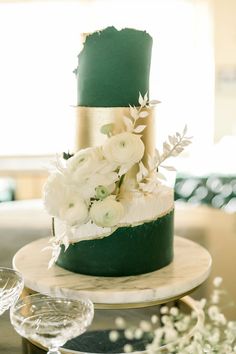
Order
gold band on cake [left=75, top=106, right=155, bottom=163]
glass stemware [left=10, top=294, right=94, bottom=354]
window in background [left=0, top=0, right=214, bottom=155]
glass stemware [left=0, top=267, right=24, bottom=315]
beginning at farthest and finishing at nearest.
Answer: window in background [left=0, top=0, right=214, bottom=155], gold band on cake [left=75, top=106, right=155, bottom=163], glass stemware [left=0, top=267, right=24, bottom=315], glass stemware [left=10, top=294, right=94, bottom=354]

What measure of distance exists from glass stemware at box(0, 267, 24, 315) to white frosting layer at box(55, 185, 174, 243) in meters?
0.14

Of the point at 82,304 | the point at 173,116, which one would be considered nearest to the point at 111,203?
Result: the point at 82,304

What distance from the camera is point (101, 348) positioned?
1233 mm

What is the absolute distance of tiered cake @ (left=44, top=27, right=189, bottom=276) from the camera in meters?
1.23

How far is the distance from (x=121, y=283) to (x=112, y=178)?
238 millimetres

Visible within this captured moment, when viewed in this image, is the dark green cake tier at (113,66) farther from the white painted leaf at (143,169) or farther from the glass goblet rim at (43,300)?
the glass goblet rim at (43,300)

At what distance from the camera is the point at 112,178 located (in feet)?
4.06

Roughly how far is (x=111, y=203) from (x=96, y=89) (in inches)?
10.6

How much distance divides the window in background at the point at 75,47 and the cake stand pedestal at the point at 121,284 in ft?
11.1

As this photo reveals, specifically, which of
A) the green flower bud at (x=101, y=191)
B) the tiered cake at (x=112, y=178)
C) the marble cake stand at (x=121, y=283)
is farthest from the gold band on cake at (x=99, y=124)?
the marble cake stand at (x=121, y=283)

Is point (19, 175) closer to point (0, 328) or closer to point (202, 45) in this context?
point (202, 45)

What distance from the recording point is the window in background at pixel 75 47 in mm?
4773

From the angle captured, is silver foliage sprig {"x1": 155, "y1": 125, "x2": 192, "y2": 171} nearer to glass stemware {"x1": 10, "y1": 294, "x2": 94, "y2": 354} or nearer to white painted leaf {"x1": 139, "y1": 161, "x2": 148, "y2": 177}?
white painted leaf {"x1": 139, "y1": 161, "x2": 148, "y2": 177}

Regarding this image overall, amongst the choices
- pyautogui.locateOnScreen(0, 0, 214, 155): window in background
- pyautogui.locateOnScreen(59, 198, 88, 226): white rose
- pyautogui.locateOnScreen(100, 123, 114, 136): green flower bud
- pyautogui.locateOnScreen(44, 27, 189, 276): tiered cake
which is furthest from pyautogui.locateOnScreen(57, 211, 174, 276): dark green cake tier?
pyautogui.locateOnScreen(0, 0, 214, 155): window in background
